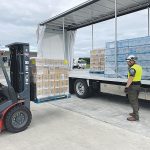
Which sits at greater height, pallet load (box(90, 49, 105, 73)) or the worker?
pallet load (box(90, 49, 105, 73))

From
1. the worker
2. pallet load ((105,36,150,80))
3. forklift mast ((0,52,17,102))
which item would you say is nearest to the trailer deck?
pallet load ((105,36,150,80))

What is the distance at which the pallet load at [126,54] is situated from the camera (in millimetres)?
7123

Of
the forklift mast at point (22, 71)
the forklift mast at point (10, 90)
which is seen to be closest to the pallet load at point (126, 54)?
the forklift mast at point (22, 71)

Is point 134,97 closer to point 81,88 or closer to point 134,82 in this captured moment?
point 134,82

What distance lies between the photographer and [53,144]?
4.86 metres

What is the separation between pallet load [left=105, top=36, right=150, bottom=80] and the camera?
712 cm

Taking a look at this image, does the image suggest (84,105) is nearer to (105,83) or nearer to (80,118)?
(105,83)

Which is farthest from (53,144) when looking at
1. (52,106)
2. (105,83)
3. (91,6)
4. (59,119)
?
(91,6)

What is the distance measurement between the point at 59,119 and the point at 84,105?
1995 millimetres

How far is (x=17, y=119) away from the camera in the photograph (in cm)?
566

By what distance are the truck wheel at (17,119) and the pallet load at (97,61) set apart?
415 cm

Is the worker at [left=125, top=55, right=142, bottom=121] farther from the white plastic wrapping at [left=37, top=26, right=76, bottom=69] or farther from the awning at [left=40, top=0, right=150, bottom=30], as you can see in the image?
the white plastic wrapping at [left=37, top=26, right=76, bottom=69]

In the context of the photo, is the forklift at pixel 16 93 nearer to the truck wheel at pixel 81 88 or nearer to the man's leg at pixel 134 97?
the man's leg at pixel 134 97

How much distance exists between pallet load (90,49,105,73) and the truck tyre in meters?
0.62
